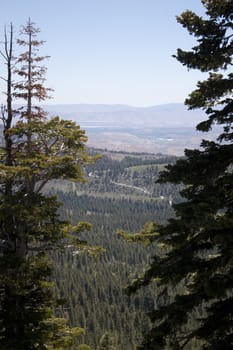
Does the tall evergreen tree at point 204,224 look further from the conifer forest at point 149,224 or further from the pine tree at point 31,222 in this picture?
the pine tree at point 31,222

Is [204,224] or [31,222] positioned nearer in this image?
[204,224]

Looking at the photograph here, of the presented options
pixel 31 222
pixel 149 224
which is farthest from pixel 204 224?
pixel 31 222

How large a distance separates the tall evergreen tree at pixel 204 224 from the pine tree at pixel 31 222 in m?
6.24

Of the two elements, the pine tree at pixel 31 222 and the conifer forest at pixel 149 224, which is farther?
the pine tree at pixel 31 222

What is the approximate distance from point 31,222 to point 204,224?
34.6ft

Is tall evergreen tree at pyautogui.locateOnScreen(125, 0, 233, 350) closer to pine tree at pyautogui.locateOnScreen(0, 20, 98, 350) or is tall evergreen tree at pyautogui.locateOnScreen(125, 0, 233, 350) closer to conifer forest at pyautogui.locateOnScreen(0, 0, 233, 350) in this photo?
conifer forest at pyautogui.locateOnScreen(0, 0, 233, 350)

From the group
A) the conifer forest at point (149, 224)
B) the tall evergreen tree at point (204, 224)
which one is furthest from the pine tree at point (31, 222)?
the tall evergreen tree at point (204, 224)

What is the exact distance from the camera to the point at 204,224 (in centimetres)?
1216

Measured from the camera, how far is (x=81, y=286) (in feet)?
627

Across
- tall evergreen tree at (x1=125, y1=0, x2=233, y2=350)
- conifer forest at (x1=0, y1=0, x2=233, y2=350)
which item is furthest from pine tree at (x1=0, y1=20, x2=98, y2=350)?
tall evergreen tree at (x1=125, y1=0, x2=233, y2=350)

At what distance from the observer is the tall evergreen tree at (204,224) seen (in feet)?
43.2

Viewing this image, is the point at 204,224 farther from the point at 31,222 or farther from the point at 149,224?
the point at 31,222

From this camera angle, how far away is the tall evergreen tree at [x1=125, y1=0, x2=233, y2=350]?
13180 mm

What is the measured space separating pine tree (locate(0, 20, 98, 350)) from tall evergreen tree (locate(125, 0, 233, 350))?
6.24 metres
